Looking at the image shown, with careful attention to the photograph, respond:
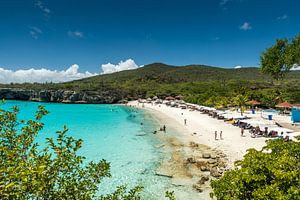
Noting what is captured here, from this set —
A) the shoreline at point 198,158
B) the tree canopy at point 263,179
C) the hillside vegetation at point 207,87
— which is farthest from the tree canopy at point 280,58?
the tree canopy at point 263,179

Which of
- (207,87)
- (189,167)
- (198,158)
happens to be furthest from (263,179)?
(207,87)

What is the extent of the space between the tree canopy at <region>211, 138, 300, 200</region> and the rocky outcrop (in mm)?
106985

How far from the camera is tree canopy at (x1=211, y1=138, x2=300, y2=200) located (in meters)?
5.45

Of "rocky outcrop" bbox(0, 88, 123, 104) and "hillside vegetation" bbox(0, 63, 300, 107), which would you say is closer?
"hillside vegetation" bbox(0, 63, 300, 107)

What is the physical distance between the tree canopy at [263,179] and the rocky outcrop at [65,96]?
107 meters

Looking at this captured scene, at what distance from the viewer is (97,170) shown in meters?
5.66

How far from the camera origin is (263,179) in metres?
6.00

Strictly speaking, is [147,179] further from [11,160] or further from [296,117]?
[296,117]

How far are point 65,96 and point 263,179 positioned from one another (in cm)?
11918

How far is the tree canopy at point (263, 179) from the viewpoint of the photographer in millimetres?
5453

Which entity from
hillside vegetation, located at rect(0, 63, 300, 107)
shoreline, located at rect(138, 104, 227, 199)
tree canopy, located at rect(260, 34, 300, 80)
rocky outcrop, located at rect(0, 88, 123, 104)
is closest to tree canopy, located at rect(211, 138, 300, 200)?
shoreline, located at rect(138, 104, 227, 199)

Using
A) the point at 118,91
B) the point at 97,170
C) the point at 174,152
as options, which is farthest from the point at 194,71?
the point at 97,170

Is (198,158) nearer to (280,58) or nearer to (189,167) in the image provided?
(189,167)

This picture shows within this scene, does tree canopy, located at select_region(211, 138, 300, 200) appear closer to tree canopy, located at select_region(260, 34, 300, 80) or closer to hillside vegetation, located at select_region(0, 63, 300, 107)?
tree canopy, located at select_region(260, 34, 300, 80)
